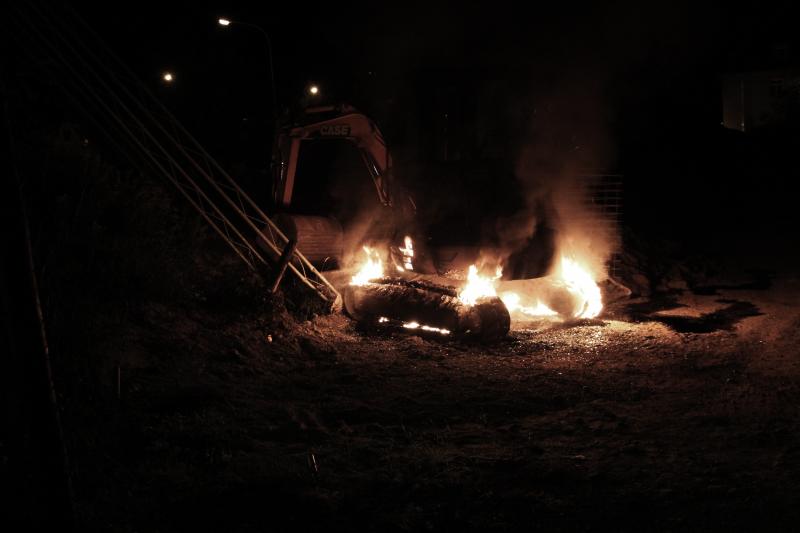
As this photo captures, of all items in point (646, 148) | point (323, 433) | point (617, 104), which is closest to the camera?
point (323, 433)

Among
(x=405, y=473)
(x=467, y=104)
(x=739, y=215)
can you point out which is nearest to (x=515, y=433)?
(x=405, y=473)

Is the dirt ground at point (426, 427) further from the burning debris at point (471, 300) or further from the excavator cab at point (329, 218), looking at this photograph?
the excavator cab at point (329, 218)

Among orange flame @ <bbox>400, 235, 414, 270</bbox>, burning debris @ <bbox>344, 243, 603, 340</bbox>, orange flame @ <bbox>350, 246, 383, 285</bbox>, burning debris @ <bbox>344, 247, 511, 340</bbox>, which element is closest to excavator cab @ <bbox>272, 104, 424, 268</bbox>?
orange flame @ <bbox>400, 235, 414, 270</bbox>

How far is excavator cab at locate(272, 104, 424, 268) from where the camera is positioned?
42.9 feet

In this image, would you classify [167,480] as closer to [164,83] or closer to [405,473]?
[405,473]

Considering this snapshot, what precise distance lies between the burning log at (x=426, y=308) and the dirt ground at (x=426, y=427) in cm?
29

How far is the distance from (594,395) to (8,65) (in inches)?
408

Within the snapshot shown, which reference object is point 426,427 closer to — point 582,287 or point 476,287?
point 476,287

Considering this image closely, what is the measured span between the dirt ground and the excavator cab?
348 centimetres

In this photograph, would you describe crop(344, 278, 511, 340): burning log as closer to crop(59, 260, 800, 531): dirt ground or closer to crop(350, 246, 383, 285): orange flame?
crop(59, 260, 800, 531): dirt ground

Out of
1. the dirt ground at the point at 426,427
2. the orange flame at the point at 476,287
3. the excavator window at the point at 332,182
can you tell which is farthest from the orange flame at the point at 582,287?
the excavator window at the point at 332,182

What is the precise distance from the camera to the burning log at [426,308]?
31.8 ft

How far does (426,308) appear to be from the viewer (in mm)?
10156

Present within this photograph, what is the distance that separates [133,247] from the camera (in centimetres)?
880
